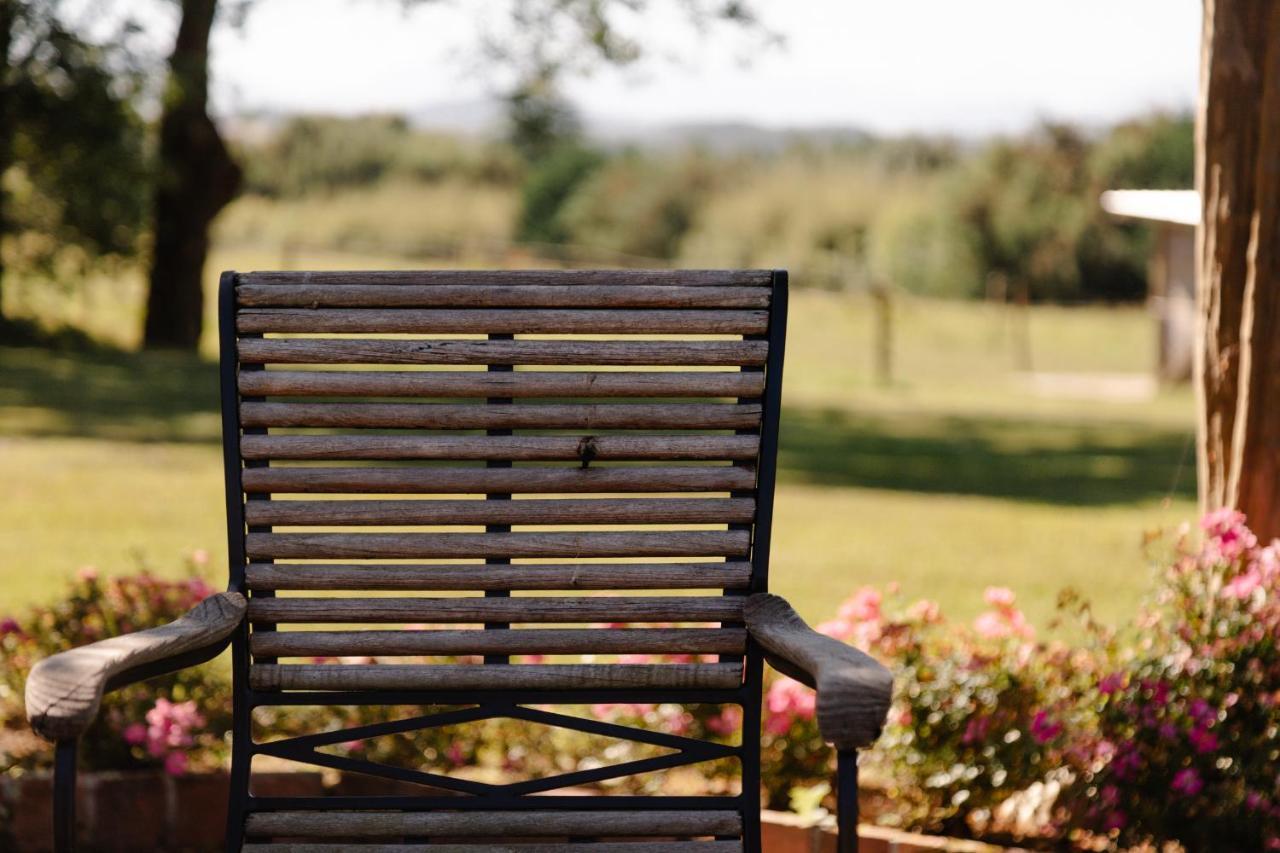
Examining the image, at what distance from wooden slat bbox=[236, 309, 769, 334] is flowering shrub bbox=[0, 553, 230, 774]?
42.2 inches

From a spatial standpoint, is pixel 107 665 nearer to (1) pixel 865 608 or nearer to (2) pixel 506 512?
(2) pixel 506 512

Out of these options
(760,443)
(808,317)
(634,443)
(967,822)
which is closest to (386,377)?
(634,443)

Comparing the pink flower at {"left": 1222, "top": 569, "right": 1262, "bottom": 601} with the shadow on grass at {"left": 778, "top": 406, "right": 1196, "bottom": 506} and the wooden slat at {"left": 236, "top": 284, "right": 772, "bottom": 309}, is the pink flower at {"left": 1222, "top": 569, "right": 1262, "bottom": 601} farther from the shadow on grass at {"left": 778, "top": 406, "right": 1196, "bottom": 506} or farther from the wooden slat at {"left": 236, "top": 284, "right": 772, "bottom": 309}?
the shadow on grass at {"left": 778, "top": 406, "right": 1196, "bottom": 506}

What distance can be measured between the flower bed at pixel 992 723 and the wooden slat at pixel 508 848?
0.84 meters

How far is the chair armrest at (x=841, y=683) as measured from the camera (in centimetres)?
181

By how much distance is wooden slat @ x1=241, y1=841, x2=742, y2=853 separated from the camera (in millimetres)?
2244

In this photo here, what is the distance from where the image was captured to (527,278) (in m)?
2.48

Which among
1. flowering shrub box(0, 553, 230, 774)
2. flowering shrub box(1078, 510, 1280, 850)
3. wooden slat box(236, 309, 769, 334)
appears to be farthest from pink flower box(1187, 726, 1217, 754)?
flowering shrub box(0, 553, 230, 774)

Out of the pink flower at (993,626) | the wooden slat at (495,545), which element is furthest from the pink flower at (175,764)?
the pink flower at (993,626)

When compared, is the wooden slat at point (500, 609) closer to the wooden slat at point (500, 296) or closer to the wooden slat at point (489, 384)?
the wooden slat at point (489, 384)

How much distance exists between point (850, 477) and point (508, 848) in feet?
28.3

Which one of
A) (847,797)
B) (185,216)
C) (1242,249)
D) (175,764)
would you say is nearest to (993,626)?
(1242,249)

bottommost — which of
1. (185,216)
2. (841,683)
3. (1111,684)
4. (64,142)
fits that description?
(1111,684)

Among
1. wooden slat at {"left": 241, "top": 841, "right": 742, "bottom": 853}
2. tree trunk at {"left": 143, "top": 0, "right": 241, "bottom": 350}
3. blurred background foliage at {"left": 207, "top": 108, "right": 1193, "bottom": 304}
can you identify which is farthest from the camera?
blurred background foliage at {"left": 207, "top": 108, "right": 1193, "bottom": 304}
